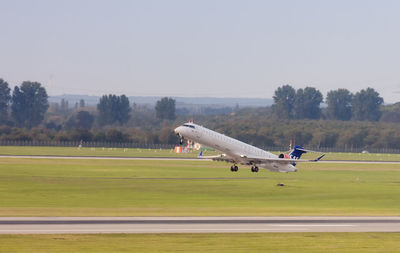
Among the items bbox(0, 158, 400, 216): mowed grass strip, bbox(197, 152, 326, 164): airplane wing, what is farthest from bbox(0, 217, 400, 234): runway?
bbox(197, 152, 326, 164): airplane wing

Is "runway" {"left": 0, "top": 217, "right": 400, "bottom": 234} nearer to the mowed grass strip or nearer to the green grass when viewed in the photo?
the green grass

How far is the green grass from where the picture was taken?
116ft

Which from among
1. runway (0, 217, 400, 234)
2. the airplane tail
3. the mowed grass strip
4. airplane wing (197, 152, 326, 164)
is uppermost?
the airplane tail

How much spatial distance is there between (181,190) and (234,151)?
58.3 ft

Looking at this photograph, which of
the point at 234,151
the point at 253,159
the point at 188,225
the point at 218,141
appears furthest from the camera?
the point at 253,159

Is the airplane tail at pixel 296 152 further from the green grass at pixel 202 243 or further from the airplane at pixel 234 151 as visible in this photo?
the green grass at pixel 202 243

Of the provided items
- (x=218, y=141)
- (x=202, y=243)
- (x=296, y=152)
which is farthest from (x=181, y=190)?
(x=202, y=243)

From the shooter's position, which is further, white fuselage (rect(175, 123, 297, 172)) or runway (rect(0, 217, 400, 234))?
white fuselage (rect(175, 123, 297, 172))

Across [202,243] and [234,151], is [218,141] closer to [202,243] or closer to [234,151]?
[234,151]

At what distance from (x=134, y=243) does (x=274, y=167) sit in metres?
66.9

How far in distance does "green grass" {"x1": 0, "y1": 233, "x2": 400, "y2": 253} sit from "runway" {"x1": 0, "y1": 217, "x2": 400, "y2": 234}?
1.90 m

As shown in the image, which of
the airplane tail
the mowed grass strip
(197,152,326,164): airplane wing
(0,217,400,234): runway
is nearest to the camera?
(0,217,400,234): runway

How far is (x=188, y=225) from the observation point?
143 feet

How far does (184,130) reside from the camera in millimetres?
85000
